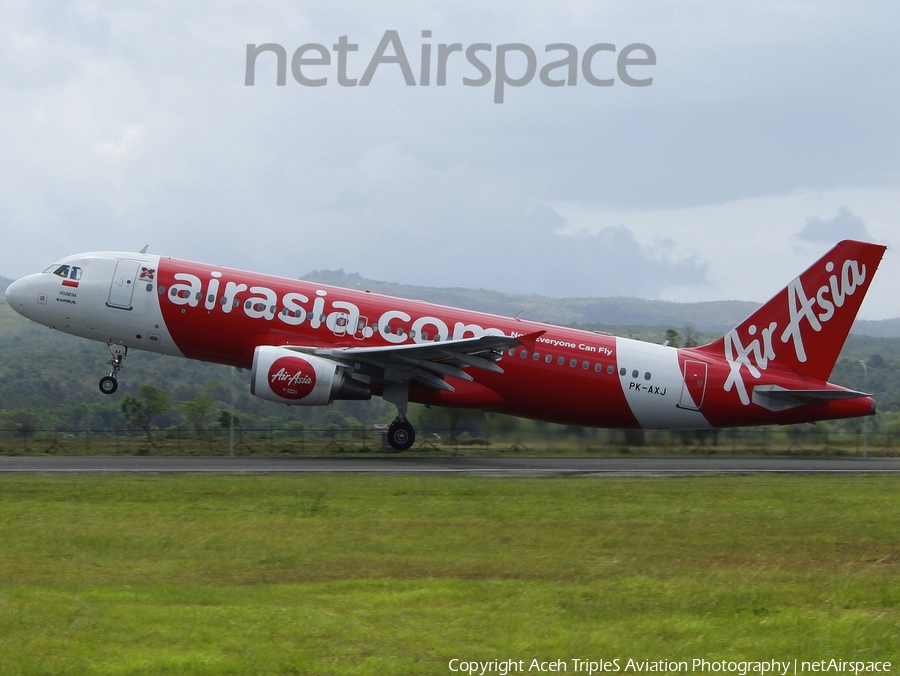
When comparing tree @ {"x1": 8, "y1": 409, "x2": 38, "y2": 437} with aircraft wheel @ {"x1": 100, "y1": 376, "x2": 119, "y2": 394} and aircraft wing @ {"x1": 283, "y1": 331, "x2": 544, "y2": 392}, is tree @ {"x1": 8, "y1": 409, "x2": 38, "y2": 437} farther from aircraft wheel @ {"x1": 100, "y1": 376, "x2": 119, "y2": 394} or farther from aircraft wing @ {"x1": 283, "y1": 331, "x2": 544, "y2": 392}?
aircraft wing @ {"x1": 283, "y1": 331, "x2": 544, "y2": 392}

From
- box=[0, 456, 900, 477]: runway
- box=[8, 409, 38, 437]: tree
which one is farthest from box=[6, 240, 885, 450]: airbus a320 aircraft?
box=[8, 409, 38, 437]: tree

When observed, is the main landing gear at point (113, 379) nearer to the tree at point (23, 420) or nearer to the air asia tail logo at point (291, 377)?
the air asia tail logo at point (291, 377)

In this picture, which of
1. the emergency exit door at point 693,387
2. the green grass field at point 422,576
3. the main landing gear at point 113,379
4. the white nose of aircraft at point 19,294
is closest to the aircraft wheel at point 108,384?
the main landing gear at point 113,379

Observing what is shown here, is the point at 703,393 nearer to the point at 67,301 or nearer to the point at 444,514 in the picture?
the point at 444,514

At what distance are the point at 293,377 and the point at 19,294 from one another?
385 inches

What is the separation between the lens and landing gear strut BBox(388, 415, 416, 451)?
32.1 meters

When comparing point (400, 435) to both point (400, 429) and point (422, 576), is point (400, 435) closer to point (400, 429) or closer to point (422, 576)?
point (400, 429)

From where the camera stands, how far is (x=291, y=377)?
29.3 metres

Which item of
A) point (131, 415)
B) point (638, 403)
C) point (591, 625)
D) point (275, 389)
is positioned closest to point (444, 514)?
point (591, 625)

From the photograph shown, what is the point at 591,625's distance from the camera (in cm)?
1103

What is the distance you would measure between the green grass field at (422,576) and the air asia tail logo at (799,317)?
11871 mm

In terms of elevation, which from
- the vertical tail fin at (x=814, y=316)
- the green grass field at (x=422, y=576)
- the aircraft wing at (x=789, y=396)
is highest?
the vertical tail fin at (x=814, y=316)

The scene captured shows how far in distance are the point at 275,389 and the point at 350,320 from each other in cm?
343

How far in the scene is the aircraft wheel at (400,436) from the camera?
1265 inches
